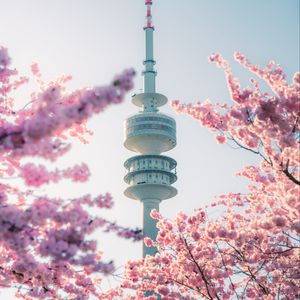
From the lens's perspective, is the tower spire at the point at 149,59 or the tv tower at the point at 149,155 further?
the tower spire at the point at 149,59

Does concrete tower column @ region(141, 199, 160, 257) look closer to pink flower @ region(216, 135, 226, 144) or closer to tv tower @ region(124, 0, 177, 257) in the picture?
tv tower @ region(124, 0, 177, 257)

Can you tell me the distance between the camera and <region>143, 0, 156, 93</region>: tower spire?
244 feet

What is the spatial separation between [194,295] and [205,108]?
6037 mm

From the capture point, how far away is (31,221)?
516cm

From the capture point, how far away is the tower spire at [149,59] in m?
74.3

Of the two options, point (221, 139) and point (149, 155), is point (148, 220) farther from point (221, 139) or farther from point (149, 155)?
point (221, 139)

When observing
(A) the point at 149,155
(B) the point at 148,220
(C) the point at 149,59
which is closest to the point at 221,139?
(A) the point at 149,155

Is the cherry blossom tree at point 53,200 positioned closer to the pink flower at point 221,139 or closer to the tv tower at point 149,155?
the pink flower at point 221,139

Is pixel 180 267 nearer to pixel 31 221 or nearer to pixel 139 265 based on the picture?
pixel 139 265

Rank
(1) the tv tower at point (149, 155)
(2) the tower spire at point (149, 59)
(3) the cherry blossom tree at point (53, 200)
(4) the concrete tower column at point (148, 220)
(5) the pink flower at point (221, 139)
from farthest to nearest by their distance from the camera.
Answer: (2) the tower spire at point (149, 59) < (4) the concrete tower column at point (148, 220) < (1) the tv tower at point (149, 155) < (5) the pink flower at point (221, 139) < (3) the cherry blossom tree at point (53, 200)

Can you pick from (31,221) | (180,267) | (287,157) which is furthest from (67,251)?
(180,267)

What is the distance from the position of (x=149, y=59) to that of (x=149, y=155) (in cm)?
1803

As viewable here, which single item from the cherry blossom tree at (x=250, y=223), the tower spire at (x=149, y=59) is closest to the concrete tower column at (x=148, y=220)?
the tower spire at (x=149, y=59)

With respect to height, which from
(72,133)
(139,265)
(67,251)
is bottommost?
(67,251)
